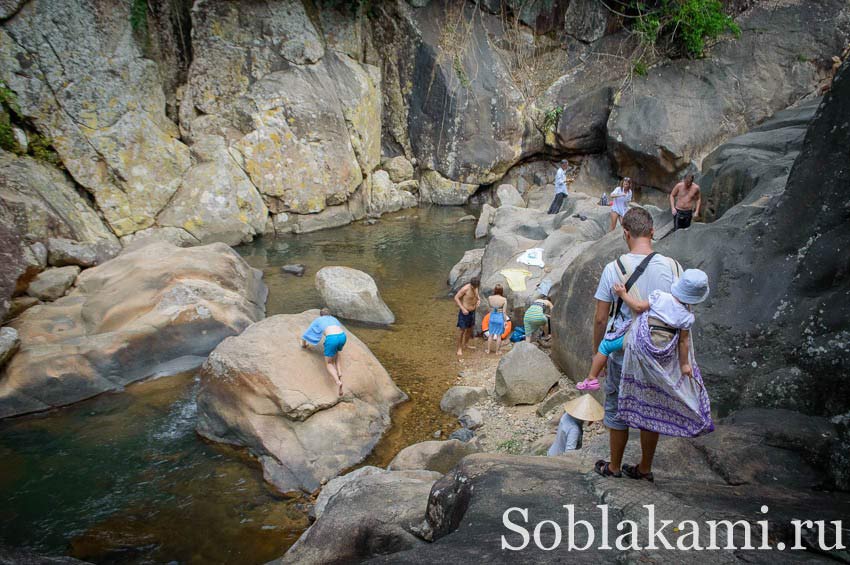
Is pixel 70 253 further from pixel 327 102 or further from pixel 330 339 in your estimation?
pixel 327 102

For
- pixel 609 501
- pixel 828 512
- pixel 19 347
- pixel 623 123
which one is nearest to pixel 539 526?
pixel 609 501

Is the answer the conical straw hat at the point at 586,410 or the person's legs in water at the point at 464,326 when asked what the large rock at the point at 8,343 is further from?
the conical straw hat at the point at 586,410

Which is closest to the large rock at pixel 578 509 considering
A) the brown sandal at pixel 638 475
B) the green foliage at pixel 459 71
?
the brown sandal at pixel 638 475

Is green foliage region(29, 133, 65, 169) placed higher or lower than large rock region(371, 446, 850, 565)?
higher

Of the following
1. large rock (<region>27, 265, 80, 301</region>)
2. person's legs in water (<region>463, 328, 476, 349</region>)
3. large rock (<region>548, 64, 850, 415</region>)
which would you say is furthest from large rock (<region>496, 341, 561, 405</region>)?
large rock (<region>27, 265, 80, 301</region>)

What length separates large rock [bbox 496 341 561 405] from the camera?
287 inches

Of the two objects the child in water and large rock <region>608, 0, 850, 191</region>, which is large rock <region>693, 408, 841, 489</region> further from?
large rock <region>608, 0, 850, 191</region>

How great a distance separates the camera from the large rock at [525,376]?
287 inches

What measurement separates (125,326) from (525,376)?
6.32 m

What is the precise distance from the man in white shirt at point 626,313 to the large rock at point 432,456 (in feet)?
9.07

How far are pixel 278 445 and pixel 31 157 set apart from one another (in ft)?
35.5

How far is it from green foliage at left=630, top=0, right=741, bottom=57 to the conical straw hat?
1531cm

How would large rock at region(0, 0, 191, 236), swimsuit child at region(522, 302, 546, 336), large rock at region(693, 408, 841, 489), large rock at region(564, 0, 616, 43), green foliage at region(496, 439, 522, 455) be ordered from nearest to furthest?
large rock at region(693, 408, 841, 489) < green foliage at region(496, 439, 522, 455) < swimsuit child at region(522, 302, 546, 336) < large rock at region(0, 0, 191, 236) < large rock at region(564, 0, 616, 43)

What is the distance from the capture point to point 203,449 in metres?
6.79
